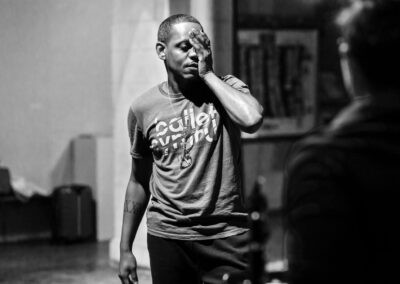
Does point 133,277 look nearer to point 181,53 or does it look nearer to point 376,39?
point 181,53

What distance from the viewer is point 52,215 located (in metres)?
10.7

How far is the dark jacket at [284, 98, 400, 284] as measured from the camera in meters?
1.84

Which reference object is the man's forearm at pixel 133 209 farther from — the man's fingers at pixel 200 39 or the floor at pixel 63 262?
the floor at pixel 63 262

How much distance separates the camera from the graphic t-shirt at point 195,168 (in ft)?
12.9

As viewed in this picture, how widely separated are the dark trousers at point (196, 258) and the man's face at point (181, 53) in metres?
0.80

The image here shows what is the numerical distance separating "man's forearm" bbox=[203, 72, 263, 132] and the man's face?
194 mm

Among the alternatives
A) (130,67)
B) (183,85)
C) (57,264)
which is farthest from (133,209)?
(57,264)

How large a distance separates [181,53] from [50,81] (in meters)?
7.66

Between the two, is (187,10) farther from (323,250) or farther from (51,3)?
(323,250)

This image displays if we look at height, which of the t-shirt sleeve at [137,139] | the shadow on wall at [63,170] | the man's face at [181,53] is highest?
the man's face at [181,53]

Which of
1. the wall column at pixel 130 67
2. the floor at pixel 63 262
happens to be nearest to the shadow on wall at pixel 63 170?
the floor at pixel 63 262

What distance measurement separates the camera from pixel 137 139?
4262 mm

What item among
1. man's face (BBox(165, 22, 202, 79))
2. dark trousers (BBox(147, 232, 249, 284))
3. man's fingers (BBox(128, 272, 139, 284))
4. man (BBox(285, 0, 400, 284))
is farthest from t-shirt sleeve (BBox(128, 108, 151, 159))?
man (BBox(285, 0, 400, 284))

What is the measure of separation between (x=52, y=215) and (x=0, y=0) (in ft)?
9.76
